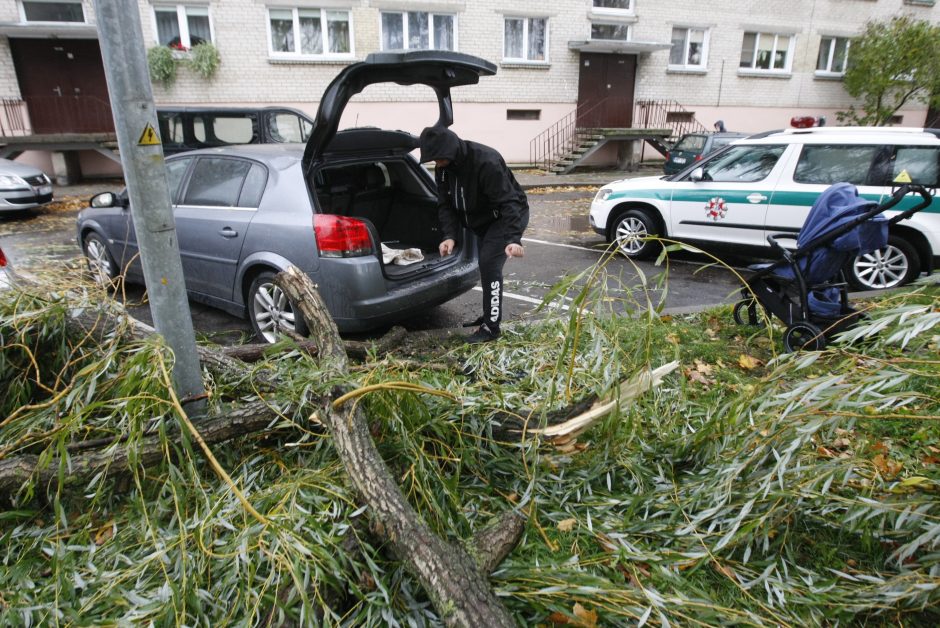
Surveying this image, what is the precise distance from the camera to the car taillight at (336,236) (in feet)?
15.1

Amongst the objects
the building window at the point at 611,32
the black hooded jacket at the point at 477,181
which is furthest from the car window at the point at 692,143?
the black hooded jacket at the point at 477,181

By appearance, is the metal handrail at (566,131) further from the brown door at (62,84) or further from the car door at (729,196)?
the brown door at (62,84)

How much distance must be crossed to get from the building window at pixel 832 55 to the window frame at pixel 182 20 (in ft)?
74.0

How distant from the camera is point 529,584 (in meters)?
2.22

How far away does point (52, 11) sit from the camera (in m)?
16.4

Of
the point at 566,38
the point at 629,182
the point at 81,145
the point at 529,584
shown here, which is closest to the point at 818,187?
the point at 629,182

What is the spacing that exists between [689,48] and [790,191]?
17.7 m

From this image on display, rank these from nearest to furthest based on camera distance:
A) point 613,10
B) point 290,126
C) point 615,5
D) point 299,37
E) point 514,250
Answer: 1. point 514,250
2. point 290,126
3. point 299,37
4. point 613,10
5. point 615,5

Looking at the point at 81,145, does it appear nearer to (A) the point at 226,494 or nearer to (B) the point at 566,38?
(B) the point at 566,38

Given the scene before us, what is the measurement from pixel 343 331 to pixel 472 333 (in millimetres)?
1090

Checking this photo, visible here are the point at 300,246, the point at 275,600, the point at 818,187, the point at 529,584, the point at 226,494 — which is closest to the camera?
the point at 275,600

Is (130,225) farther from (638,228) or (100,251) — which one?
(638,228)

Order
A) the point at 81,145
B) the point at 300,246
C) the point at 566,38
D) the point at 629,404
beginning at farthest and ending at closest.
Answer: the point at 566,38 < the point at 81,145 < the point at 300,246 < the point at 629,404

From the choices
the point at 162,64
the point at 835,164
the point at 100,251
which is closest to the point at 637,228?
the point at 835,164
